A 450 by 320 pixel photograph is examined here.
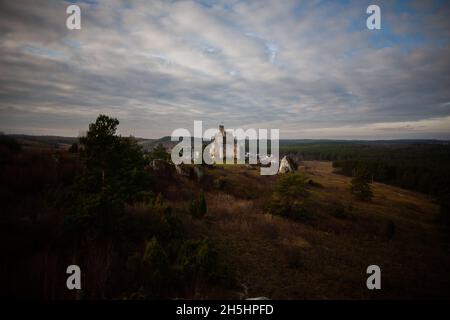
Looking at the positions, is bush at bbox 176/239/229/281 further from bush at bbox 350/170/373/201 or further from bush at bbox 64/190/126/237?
bush at bbox 350/170/373/201

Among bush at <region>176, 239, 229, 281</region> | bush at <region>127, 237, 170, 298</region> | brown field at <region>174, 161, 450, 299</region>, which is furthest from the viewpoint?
brown field at <region>174, 161, 450, 299</region>

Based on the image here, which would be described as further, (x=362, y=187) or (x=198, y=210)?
(x=362, y=187)

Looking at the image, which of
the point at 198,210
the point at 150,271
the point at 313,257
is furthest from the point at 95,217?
the point at 313,257

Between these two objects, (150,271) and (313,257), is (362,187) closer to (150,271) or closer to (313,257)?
(313,257)

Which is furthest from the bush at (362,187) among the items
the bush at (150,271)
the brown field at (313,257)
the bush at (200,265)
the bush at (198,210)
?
the bush at (150,271)

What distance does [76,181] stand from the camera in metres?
8.30

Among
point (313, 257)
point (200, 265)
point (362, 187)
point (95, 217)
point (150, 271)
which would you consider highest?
point (95, 217)

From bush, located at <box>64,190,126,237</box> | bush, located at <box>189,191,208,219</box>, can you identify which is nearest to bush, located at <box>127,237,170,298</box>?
bush, located at <box>64,190,126,237</box>

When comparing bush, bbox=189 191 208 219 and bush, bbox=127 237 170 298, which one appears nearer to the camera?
bush, bbox=127 237 170 298

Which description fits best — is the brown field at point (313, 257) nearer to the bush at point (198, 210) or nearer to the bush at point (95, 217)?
the bush at point (198, 210)

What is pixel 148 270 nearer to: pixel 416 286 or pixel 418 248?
pixel 416 286

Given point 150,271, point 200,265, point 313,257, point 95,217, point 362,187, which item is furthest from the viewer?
point 362,187
